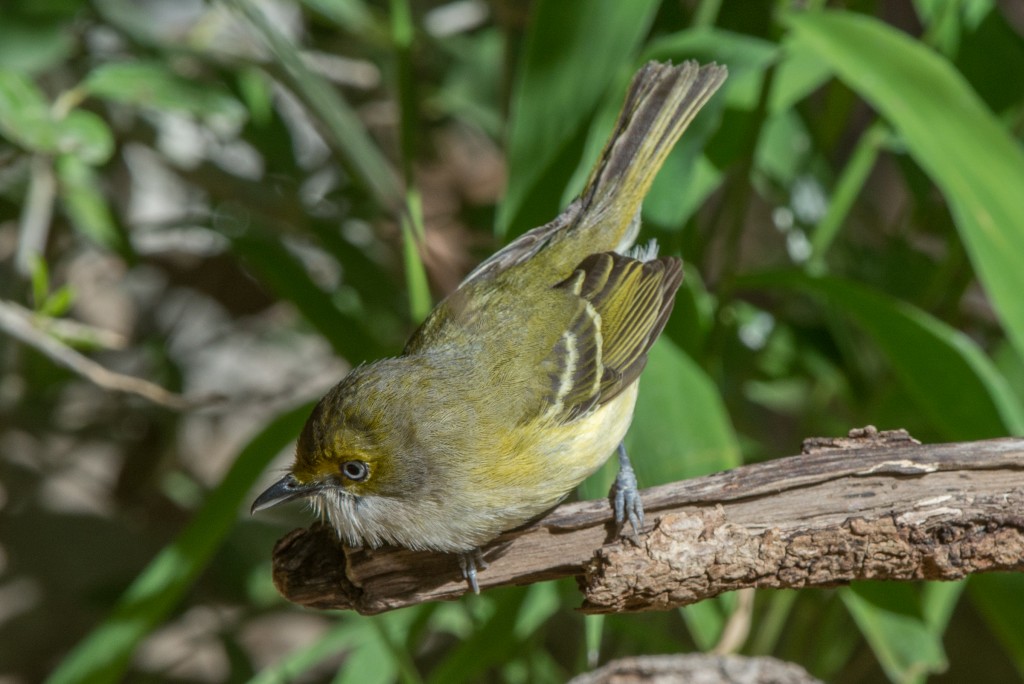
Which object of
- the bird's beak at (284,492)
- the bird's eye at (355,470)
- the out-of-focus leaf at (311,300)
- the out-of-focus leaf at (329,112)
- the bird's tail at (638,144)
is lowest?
the out-of-focus leaf at (311,300)

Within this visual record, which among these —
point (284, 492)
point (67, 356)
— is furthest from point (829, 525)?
point (67, 356)

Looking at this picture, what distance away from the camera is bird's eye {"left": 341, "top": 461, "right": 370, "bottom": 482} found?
68.9 inches

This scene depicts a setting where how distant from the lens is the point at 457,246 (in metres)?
4.18

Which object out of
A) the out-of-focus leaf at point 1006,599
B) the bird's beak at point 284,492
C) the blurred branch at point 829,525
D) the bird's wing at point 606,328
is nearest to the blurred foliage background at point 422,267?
the out-of-focus leaf at point 1006,599

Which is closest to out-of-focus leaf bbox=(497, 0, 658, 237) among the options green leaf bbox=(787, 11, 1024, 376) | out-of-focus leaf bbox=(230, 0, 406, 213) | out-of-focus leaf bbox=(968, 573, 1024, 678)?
green leaf bbox=(787, 11, 1024, 376)

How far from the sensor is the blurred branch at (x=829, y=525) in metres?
1.52

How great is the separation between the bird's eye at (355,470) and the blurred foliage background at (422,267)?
0.35 m

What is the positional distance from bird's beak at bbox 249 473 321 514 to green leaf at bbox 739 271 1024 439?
1182 millimetres

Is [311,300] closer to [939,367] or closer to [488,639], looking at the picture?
[488,639]

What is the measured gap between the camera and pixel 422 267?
2.37m

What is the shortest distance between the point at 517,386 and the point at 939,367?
88 cm

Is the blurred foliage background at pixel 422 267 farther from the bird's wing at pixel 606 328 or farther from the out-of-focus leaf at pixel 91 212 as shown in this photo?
the bird's wing at pixel 606 328

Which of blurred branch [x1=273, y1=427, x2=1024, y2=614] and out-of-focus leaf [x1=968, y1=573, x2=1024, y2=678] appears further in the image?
out-of-focus leaf [x1=968, y1=573, x2=1024, y2=678]

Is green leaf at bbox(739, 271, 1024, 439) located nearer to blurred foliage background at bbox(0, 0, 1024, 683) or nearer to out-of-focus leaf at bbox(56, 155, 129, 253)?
blurred foliage background at bbox(0, 0, 1024, 683)
